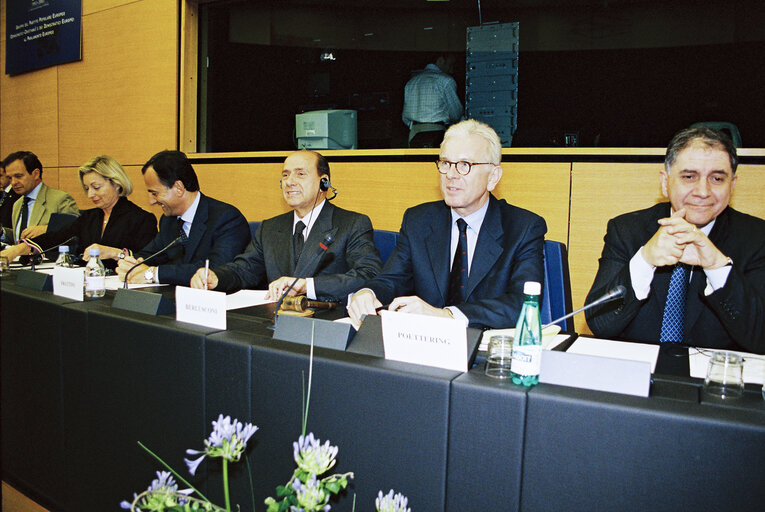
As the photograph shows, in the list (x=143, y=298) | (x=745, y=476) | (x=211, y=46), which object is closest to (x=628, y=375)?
(x=745, y=476)

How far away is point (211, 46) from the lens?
14.0ft

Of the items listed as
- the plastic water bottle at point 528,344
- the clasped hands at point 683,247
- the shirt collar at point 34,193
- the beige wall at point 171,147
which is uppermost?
the beige wall at point 171,147

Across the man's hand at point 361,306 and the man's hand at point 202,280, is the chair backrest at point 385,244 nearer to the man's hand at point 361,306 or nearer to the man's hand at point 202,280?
the man's hand at point 202,280

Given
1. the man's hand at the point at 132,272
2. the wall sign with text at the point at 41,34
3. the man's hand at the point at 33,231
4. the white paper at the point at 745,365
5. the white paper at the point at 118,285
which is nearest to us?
the white paper at the point at 745,365

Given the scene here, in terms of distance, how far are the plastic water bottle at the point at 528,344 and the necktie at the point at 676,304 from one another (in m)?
0.86

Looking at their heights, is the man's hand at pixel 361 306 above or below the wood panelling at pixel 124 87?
below

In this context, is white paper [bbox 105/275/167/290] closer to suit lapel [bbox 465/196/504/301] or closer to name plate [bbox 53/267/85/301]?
name plate [bbox 53/267/85/301]

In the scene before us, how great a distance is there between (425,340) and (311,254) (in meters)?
1.39

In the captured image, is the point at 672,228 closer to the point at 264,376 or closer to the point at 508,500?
the point at 508,500

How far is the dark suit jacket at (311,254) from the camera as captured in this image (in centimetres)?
227

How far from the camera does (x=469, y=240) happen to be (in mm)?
1918

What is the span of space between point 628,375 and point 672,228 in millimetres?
716

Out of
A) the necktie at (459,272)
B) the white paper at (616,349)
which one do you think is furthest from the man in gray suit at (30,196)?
the white paper at (616,349)

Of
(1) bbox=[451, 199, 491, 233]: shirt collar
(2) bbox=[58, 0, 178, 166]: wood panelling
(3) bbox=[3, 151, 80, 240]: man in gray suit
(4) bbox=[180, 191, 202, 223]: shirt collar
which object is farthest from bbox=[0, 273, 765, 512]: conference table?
(2) bbox=[58, 0, 178, 166]: wood panelling
